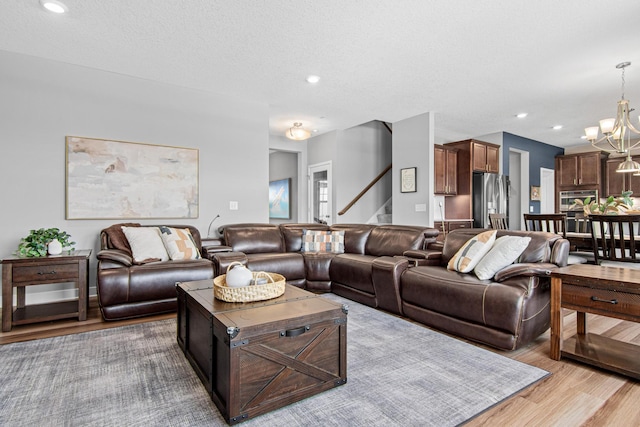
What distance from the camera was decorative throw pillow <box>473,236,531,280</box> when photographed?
8.74 feet

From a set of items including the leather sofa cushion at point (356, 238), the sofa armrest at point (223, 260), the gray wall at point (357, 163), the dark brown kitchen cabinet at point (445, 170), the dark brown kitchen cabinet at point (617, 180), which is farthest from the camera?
the dark brown kitchen cabinet at point (617, 180)

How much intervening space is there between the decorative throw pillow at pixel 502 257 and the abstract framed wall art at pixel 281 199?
5.80 m

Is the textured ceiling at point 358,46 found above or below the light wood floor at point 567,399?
above

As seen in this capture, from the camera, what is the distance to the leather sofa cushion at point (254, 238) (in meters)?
4.33

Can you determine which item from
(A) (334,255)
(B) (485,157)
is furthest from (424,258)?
(B) (485,157)

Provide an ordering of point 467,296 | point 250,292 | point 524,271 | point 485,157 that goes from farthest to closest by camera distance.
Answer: point 485,157 < point 467,296 < point 524,271 < point 250,292

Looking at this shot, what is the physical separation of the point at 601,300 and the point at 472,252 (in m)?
0.99

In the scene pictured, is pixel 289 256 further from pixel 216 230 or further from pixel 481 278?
pixel 481 278

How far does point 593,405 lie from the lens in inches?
67.9

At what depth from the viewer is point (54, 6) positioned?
264 cm

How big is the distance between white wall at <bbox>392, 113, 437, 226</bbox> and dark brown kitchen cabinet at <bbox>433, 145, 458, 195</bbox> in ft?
1.69

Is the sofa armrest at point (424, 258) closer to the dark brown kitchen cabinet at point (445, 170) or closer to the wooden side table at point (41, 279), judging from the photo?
the dark brown kitchen cabinet at point (445, 170)

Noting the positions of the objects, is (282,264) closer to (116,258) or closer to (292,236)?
(292,236)

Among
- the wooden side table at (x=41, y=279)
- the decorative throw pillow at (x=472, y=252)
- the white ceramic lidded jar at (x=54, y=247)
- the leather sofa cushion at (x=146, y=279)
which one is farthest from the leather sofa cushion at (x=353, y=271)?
the white ceramic lidded jar at (x=54, y=247)
